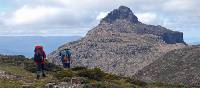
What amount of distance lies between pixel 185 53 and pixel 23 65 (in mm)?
108725

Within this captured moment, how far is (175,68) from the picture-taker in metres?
132

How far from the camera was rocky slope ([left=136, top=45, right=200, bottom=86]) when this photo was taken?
118 m

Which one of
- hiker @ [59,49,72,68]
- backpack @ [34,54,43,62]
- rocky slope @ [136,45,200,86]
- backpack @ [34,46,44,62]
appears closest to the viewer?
backpack @ [34,46,44,62]

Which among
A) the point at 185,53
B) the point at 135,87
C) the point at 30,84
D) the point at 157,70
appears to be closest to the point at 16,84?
the point at 30,84

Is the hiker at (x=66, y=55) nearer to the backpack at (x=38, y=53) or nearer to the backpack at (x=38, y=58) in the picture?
the backpack at (x=38, y=58)

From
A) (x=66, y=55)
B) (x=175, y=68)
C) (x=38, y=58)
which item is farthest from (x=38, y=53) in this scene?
(x=175, y=68)

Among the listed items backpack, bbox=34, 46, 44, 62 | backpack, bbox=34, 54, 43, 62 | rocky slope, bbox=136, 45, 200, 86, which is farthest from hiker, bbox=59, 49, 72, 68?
rocky slope, bbox=136, 45, 200, 86

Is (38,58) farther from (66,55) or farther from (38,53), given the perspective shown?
(66,55)

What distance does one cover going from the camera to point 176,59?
145500mm

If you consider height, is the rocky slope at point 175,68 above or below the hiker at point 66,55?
below

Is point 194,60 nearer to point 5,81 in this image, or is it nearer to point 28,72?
point 28,72

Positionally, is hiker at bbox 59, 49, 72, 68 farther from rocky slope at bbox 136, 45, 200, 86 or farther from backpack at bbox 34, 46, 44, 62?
rocky slope at bbox 136, 45, 200, 86

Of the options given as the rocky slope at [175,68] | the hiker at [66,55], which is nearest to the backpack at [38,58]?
the hiker at [66,55]

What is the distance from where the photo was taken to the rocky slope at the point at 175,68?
118 meters
